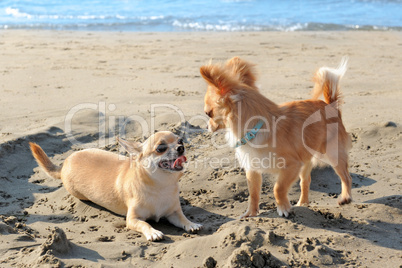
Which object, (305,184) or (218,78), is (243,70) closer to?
(218,78)

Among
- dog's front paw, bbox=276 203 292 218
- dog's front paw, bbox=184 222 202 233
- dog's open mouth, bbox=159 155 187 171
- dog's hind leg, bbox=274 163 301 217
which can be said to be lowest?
dog's front paw, bbox=184 222 202 233

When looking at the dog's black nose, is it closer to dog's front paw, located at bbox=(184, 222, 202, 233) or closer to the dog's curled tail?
dog's front paw, located at bbox=(184, 222, 202, 233)

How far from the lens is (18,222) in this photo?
4211 mm

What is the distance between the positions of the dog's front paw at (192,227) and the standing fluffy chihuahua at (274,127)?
53 cm

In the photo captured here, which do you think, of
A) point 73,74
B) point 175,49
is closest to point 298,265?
point 73,74

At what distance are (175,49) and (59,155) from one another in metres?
6.14

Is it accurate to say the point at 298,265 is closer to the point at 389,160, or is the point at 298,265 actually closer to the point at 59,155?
the point at 389,160

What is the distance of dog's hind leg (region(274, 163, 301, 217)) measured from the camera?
4148mm

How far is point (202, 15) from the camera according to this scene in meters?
19.5

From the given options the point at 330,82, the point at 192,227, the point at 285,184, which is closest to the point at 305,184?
the point at 285,184

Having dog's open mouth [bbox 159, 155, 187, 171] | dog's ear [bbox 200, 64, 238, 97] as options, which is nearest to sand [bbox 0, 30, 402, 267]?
dog's open mouth [bbox 159, 155, 187, 171]

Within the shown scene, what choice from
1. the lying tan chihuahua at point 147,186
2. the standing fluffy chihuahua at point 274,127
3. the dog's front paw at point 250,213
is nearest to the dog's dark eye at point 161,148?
the lying tan chihuahua at point 147,186

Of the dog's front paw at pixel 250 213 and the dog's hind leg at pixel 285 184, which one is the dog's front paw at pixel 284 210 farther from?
the dog's front paw at pixel 250 213

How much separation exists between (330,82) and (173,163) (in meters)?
1.78
